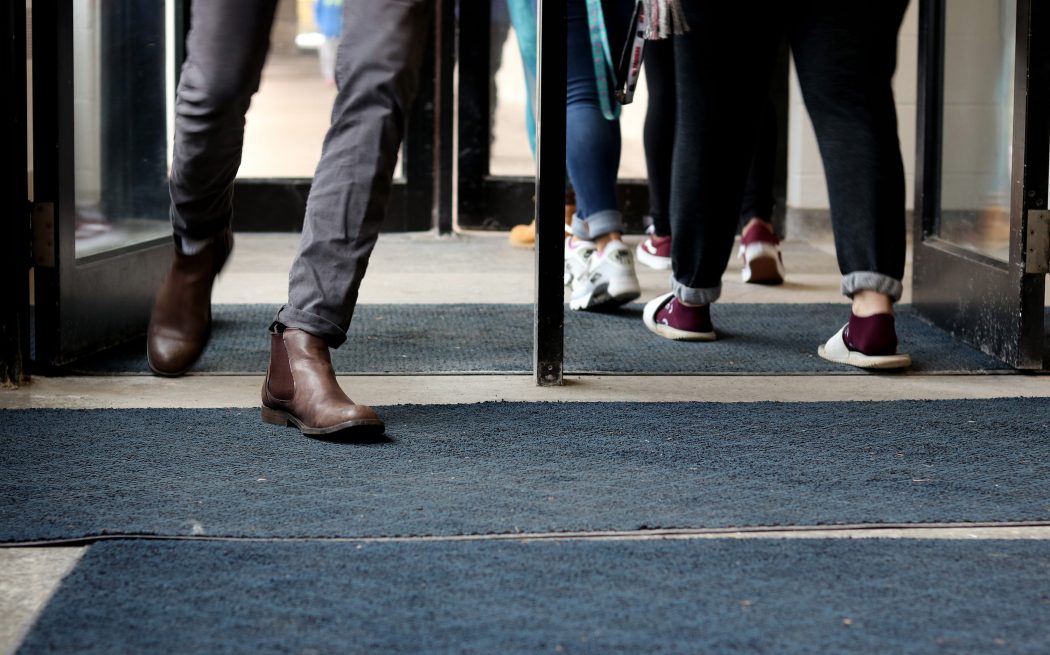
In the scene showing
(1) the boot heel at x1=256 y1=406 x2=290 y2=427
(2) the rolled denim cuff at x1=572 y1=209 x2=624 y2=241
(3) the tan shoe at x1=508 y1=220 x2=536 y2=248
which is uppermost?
(2) the rolled denim cuff at x1=572 y1=209 x2=624 y2=241

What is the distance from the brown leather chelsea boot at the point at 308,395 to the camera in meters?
1.47

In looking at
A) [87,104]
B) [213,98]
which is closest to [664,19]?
[213,98]

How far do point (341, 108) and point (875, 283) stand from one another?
0.84 meters

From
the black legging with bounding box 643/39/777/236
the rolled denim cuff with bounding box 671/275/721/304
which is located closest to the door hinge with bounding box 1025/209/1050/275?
the rolled denim cuff with bounding box 671/275/721/304

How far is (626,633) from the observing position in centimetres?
91

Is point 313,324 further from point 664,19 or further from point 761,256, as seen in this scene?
point 761,256

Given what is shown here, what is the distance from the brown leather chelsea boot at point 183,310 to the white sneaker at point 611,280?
779mm

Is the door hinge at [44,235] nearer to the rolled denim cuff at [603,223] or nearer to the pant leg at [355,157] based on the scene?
the pant leg at [355,157]

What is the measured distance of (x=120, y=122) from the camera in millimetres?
2182

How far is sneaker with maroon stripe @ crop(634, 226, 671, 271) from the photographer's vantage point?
9.89 feet

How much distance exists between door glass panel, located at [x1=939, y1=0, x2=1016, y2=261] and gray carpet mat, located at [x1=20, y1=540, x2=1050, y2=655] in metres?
1.11

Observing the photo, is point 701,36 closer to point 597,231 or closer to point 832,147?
point 832,147

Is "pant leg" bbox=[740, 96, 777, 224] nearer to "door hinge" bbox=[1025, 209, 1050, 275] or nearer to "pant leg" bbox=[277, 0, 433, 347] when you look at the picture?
"door hinge" bbox=[1025, 209, 1050, 275]

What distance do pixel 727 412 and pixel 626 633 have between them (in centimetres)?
73
